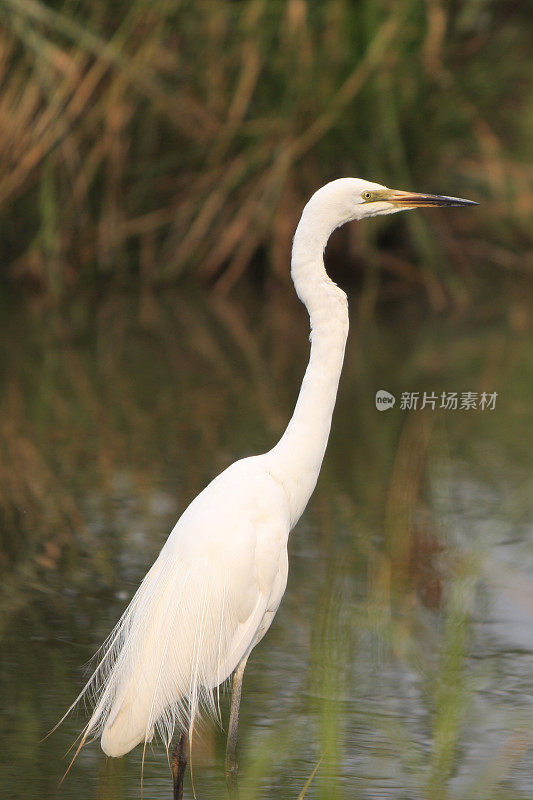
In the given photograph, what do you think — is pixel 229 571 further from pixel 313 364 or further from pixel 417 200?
pixel 417 200

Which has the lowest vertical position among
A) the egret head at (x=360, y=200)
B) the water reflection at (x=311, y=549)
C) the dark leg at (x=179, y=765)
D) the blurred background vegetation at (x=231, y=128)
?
the dark leg at (x=179, y=765)

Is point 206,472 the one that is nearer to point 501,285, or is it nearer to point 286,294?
point 286,294

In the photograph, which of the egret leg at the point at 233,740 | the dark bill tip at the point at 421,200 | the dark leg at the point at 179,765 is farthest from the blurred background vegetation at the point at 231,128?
the dark leg at the point at 179,765

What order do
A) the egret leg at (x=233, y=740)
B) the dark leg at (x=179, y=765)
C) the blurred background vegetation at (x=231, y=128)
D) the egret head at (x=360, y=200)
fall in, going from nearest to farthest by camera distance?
the dark leg at (x=179, y=765) → the egret leg at (x=233, y=740) → the egret head at (x=360, y=200) → the blurred background vegetation at (x=231, y=128)

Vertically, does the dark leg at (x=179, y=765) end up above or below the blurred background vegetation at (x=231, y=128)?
below

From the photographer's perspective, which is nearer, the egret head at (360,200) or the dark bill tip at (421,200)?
the egret head at (360,200)

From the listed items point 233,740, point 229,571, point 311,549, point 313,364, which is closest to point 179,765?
point 233,740

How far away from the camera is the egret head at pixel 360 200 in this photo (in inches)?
109

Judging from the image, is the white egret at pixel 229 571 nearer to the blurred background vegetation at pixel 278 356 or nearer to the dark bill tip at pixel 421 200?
the dark bill tip at pixel 421 200

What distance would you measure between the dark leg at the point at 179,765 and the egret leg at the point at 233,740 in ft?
0.37

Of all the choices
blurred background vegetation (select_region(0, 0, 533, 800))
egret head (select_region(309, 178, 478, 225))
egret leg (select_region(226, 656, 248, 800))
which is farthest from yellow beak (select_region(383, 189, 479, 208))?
egret leg (select_region(226, 656, 248, 800))

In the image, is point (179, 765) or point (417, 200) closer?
point (179, 765)

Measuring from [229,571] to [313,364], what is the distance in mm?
527

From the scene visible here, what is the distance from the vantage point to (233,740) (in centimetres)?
260
